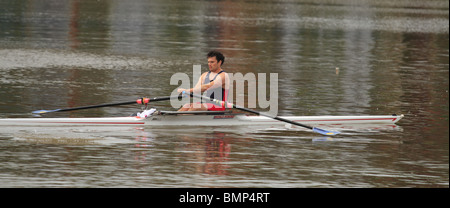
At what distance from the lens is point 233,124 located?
17359mm

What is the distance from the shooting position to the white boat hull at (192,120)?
16188mm

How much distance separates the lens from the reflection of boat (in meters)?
16.2

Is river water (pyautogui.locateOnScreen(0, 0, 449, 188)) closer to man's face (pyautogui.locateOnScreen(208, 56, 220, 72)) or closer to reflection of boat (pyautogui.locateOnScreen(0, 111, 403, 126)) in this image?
reflection of boat (pyautogui.locateOnScreen(0, 111, 403, 126))

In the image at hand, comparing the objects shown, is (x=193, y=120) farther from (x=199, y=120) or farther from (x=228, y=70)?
(x=228, y=70)

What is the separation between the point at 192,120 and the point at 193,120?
3 cm

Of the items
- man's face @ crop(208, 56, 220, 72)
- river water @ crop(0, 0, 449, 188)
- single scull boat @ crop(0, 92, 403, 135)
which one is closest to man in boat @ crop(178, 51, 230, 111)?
man's face @ crop(208, 56, 220, 72)

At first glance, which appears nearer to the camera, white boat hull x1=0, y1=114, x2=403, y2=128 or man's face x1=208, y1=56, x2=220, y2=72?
white boat hull x1=0, y1=114, x2=403, y2=128

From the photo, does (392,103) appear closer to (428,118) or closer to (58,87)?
(428,118)

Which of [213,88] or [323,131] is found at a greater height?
[213,88]

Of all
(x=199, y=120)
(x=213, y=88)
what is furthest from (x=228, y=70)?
(x=199, y=120)

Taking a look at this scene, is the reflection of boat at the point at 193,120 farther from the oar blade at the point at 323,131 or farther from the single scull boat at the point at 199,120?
the oar blade at the point at 323,131

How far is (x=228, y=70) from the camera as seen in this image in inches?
1152

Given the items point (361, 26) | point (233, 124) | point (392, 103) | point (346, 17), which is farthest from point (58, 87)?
point (346, 17)
